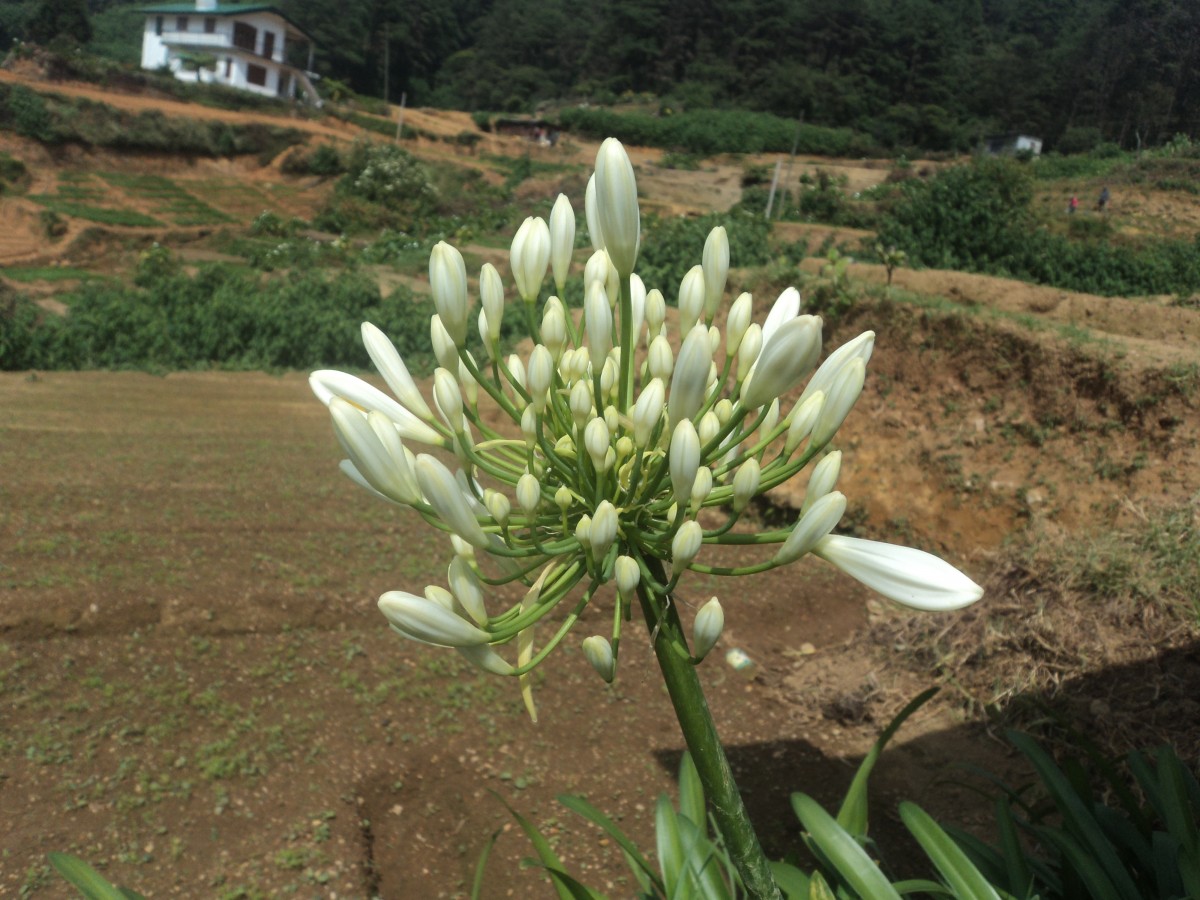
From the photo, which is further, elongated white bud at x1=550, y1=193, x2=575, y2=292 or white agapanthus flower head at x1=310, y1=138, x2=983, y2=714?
elongated white bud at x1=550, y1=193, x2=575, y2=292

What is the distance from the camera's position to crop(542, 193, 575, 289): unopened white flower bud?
1640mm

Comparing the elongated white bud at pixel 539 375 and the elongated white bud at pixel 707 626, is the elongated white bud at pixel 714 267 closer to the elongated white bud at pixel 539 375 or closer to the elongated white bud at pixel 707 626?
the elongated white bud at pixel 539 375


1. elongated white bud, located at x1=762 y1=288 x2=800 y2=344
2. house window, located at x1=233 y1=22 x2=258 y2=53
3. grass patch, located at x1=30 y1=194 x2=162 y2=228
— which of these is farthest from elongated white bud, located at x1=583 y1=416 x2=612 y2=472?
house window, located at x1=233 y1=22 x2=258 y2=53

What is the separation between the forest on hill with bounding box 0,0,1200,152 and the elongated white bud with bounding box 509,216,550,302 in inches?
1361

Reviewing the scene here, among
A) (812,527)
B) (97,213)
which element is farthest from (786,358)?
(97,213)

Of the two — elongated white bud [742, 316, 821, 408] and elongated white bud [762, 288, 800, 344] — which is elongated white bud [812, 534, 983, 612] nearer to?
elongated white bud [742, 316, 821, 408]

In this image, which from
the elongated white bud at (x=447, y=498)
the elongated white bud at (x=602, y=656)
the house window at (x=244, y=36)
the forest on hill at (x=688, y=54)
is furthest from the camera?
the house window at (x=244, y=36)

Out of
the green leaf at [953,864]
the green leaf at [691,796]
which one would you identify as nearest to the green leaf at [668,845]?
the green leaf at [691,796]

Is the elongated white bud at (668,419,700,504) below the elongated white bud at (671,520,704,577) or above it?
above

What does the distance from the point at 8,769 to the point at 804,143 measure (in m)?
63.8

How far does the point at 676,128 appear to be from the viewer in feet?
213

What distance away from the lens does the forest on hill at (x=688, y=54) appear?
55.3 meters

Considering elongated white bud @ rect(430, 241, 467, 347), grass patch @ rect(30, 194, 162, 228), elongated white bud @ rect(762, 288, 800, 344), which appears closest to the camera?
elongated white bud @ rect(430, 241, 467, 347)

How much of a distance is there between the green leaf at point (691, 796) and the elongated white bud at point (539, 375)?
163cm
